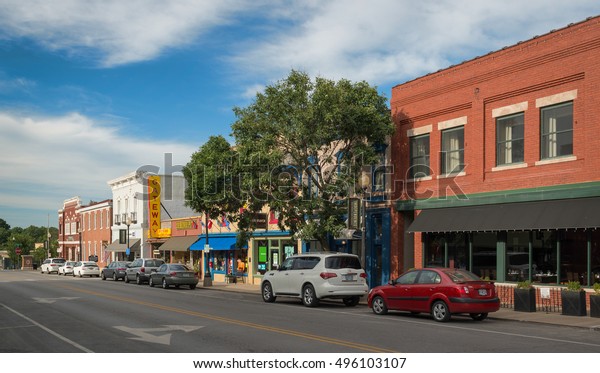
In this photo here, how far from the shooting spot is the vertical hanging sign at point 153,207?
5738 centimetres

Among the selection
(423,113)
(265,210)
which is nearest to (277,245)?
(265,210)

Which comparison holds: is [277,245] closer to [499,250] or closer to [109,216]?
[499,250]

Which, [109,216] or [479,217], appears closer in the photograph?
[479,217]

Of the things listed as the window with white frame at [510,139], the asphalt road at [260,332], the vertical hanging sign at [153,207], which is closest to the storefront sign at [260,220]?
the asphalt road at [260,332]

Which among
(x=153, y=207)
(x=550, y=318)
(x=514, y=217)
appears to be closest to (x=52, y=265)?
(x=153, y=207)

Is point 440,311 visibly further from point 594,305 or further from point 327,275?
point 327,275

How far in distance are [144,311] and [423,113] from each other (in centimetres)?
1402

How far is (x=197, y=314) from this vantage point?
64.1 feet

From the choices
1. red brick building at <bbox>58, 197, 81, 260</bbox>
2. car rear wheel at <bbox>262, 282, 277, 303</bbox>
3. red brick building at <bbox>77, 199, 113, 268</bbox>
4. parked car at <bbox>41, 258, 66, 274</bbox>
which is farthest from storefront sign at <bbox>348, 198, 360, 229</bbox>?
red brick building at <bbox>58, 197, 81, 260</bbox>

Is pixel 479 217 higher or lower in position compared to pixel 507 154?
lower

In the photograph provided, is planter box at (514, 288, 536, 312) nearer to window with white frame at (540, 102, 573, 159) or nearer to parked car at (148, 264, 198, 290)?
window with white frame at (540, 102, 573, 159)

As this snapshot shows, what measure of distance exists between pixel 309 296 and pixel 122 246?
44581 mm

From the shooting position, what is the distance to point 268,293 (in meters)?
25.5

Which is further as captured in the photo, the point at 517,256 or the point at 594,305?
the point at 517,256
